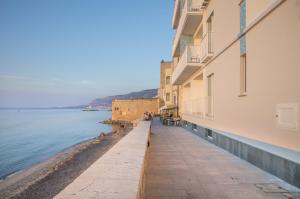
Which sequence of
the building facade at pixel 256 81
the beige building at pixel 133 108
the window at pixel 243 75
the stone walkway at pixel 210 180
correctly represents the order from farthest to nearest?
the beige building at pixel 133 108 < the window at pixel 243 75 < the building facade at pixel 256 81 < the stone walkway at pixel 210 180

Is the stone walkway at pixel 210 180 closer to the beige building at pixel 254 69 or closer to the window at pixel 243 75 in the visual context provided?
the beige building at pixel 254 69

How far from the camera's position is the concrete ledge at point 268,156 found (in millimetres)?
Answer: 5383

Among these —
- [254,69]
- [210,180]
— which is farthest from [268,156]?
[254,69]

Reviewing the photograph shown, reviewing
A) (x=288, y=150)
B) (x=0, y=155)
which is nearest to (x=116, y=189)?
(x=288, y=150)

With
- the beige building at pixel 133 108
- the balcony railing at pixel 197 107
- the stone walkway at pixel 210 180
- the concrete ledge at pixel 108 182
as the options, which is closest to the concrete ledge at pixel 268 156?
the stone walkway at pixel 210 180

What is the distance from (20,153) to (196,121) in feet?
68.1

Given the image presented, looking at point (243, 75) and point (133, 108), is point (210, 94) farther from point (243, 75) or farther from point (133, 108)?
point (133, 108)

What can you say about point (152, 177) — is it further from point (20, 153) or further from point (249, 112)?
point (20, 153)

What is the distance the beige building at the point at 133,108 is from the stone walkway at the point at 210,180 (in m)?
51.6

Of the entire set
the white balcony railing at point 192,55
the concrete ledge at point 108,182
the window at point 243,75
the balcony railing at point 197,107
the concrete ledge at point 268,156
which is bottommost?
the concrete ledge at point 268,156

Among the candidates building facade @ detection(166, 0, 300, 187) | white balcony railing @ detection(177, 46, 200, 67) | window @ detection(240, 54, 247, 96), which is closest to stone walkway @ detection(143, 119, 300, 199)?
building facade @ detection(166, 0, 300, 187)

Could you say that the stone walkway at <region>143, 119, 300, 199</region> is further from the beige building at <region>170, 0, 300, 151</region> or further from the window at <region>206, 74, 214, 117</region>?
the window at <region>206, 74, 214, 117</region>

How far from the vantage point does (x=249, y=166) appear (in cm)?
725

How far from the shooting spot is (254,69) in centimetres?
768
